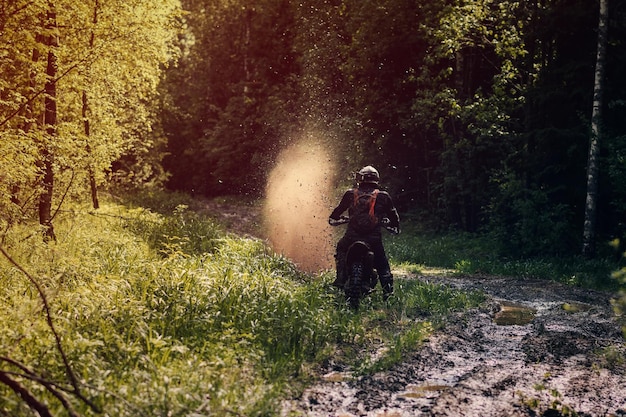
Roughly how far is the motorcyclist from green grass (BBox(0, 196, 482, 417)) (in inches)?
18.7

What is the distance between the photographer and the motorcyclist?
11.2 meters

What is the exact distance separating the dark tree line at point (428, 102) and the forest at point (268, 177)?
0.31 feet

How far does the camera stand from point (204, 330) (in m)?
8.37

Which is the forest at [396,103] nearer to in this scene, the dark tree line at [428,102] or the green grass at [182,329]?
the dark tree line at [428,102]

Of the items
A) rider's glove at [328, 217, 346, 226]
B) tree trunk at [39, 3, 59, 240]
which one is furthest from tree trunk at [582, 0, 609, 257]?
tree trunk at [39, 3, 59, 240]

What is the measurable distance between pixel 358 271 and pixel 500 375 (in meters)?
3.32

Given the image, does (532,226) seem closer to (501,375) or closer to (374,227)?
(374,227)

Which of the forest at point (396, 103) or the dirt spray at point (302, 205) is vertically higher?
the forest at point (396, 103)

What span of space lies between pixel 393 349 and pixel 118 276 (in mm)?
4238

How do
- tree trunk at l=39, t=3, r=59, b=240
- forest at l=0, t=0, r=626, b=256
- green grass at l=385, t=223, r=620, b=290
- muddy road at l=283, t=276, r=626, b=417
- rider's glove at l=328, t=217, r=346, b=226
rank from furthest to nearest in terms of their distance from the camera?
green grass at l=385, t=223, r=620, b=290 → forest at l=0, t=0, r=626, b=256 → tree trunk at l=39, t=3, r=59, b=240 → rider's glove at l=328, t=217, r=346, b=226 → muddy road at l=283, t=276, r=626, b=417

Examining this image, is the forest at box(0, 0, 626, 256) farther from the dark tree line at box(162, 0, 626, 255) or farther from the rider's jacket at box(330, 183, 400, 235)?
the rider's jacket at box(330, 183, 400, 235)

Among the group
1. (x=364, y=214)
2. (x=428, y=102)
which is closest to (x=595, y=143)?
(x=428, y=102)

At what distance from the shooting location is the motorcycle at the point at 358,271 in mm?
10742

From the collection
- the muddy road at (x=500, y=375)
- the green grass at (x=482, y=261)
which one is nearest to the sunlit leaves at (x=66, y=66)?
the muddy road at (x=500, y=375)
